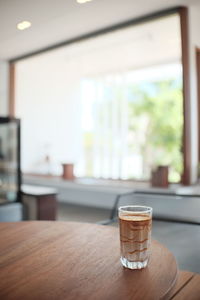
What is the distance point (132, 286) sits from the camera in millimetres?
703

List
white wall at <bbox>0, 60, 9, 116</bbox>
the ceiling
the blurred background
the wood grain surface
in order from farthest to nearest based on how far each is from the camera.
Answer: white wall at <bbox>0, 60, 9, 116</bbox> → the blurred background → the ceiling → the wood grain surface

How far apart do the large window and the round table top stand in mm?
3310

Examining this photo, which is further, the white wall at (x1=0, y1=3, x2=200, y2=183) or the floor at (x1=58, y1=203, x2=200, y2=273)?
the white wall at (x1=0, y1=3, x2=200, y2=183)

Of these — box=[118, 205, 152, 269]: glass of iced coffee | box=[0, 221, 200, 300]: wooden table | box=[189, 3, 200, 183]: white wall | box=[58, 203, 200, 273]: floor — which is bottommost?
box=[58, 203, 200, 273]: floor

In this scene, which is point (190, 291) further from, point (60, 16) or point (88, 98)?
point (88, 98)

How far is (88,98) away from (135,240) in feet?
18.4

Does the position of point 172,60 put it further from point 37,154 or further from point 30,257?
point 30,257

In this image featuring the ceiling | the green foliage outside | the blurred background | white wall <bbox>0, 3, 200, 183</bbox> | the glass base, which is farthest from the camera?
the green foliage outside

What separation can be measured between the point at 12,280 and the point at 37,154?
447 centimetres

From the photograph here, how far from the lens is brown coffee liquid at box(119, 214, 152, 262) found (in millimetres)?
823

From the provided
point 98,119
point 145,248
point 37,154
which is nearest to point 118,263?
point 145,248

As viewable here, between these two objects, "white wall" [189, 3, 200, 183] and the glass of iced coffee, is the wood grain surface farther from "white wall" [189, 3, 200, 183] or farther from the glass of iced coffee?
"white wall" [189, 3, 200, 183]

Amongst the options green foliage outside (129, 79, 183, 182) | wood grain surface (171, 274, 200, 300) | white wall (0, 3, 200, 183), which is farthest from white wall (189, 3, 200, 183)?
green foliage outside (129, 79, 183, 182)

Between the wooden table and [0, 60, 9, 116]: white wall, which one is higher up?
[0, 60, 9, 116]: white wall
